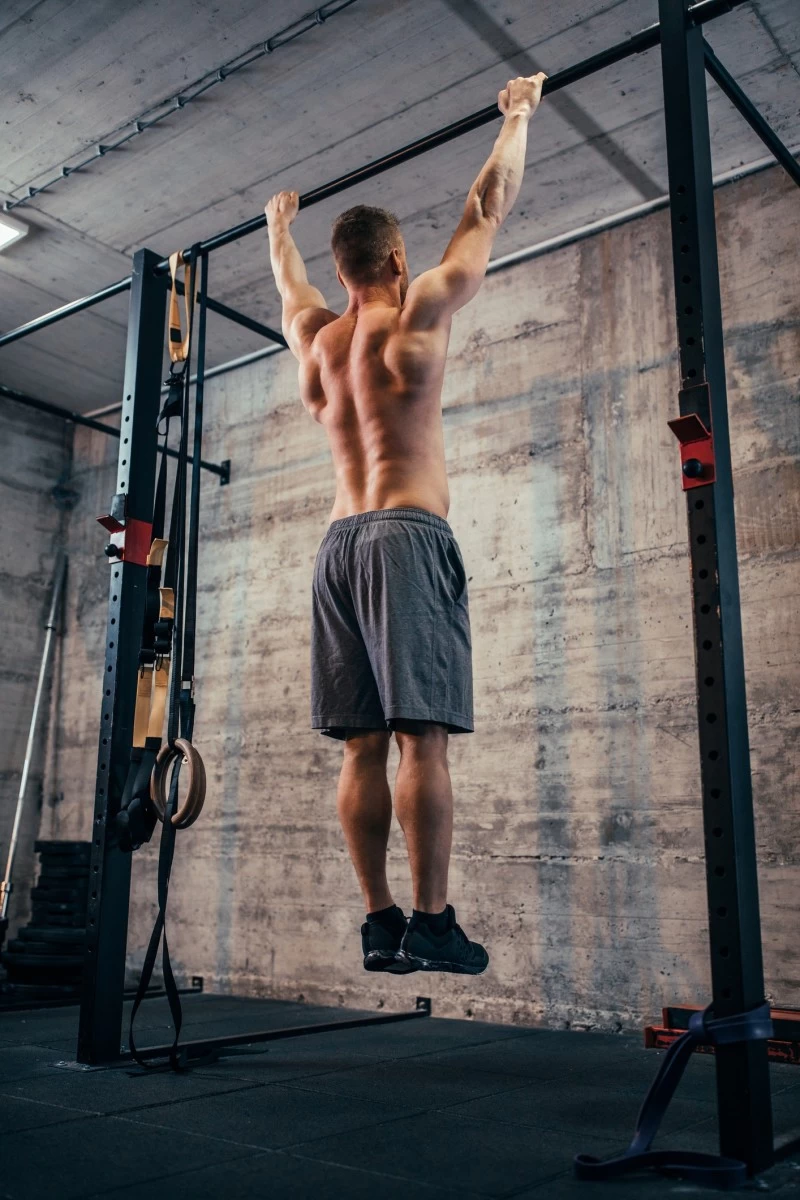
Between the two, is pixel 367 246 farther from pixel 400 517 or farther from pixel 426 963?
pixel 426 963

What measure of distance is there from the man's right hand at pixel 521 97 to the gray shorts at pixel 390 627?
1.19 m

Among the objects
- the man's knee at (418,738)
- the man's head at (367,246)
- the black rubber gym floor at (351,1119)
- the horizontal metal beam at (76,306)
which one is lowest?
the black rubber gym floor at (351,1119)

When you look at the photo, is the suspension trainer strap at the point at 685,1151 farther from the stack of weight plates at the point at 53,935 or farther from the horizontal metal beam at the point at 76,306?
the stack of weight plates at the point at 53,935

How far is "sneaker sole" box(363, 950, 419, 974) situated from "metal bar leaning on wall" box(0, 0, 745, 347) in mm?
2363

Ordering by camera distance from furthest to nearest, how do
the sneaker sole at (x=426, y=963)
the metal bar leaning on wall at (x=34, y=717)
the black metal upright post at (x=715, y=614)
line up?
1. the metal bar leaning on wall at (x=34, y=717)
2. the sneaker sole at (x=426, y=963)
3. the black metal upright post at (x=715, y=614)

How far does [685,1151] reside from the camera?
2.06 m

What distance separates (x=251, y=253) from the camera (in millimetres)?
5090

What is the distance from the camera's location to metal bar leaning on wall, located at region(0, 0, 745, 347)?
103 inches

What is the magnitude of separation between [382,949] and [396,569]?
3.18ft

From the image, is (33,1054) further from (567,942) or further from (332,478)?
(332,478)

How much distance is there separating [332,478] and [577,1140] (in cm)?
381

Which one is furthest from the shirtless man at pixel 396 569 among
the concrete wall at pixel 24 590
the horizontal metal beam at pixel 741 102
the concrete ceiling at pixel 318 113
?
the concrete wall at pixel 24 590

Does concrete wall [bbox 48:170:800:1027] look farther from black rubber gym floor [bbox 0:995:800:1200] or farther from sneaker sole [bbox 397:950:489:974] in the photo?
sneaker sole [bbox 397:950:489:974]

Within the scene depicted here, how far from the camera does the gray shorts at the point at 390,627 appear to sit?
2658 mm
